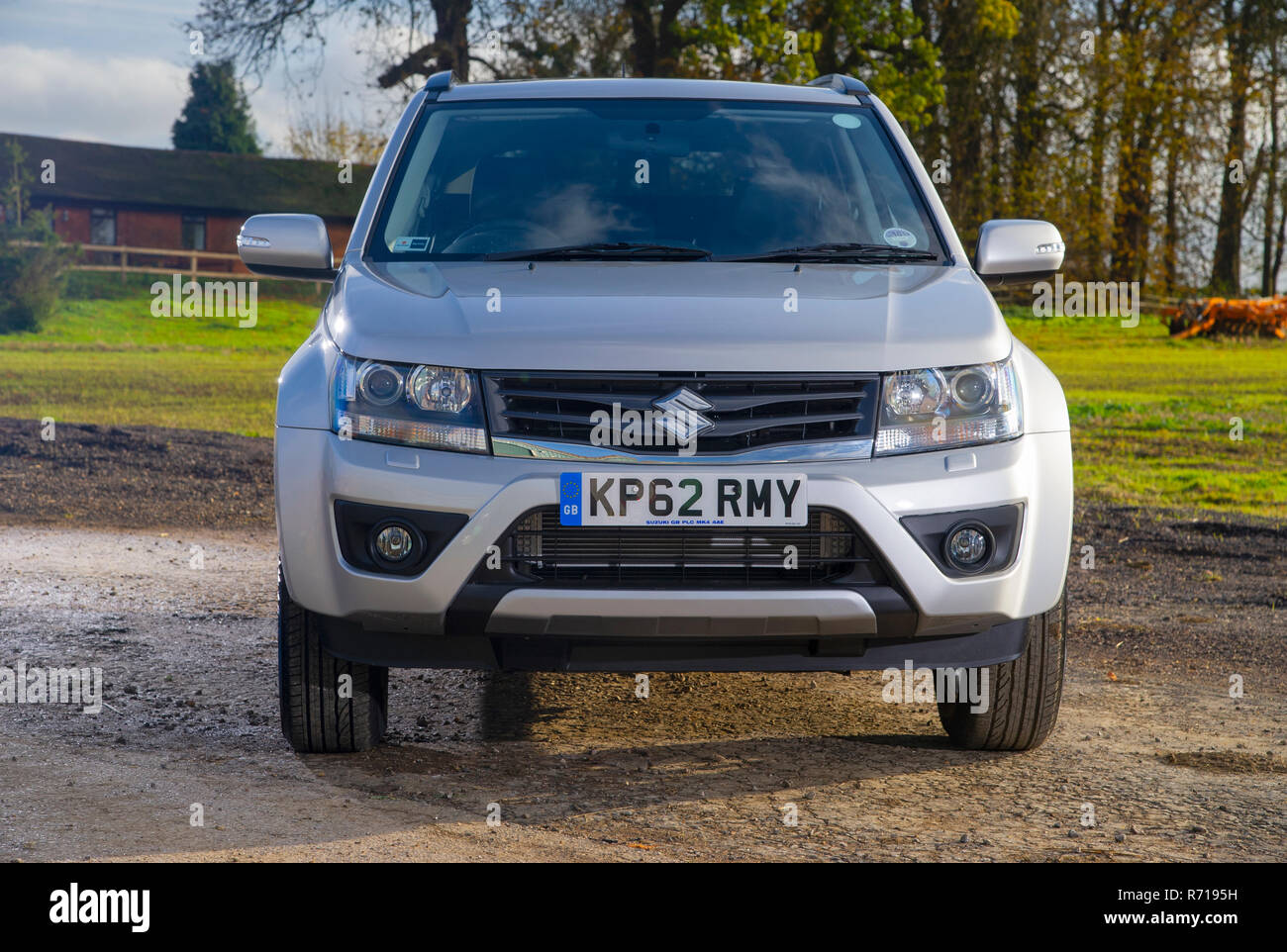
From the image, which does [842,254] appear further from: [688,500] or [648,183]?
[688,500]

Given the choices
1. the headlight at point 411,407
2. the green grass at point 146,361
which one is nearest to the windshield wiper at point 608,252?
the headlight at point 411,407

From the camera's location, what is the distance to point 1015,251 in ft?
15.8

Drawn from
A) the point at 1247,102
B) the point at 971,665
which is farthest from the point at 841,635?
the point at 1247,102

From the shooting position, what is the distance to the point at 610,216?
15.8 feet

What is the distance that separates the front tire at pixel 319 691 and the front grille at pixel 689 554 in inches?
30.5

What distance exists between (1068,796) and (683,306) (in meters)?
1.77

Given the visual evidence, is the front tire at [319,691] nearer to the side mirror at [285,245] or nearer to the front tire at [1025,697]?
the side mirror at [285,245]

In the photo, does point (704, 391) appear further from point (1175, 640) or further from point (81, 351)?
point (81, 351)

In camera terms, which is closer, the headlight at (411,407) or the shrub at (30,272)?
the headlight at (411,407)

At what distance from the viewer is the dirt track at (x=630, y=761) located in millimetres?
3635

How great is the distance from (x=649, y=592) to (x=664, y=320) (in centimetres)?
73

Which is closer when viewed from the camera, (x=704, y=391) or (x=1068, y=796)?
(x=704, y=391)

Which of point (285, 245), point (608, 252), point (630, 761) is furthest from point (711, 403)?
point (285, 245)

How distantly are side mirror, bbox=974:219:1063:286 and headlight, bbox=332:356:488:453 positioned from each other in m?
1.98
